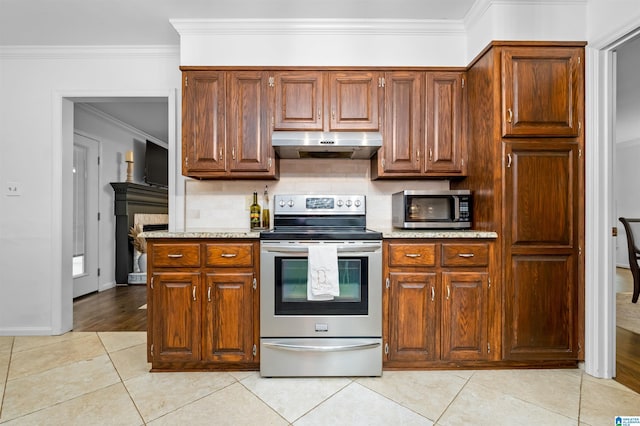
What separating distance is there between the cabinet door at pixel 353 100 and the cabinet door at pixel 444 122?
413 millimetres

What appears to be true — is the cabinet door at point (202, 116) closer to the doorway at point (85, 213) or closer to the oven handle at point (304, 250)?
the oven handle at point (304, 250)

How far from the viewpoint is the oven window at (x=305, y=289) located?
2.08 meters

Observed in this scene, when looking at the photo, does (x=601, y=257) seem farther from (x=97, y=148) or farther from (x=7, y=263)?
(x=97, y=148)

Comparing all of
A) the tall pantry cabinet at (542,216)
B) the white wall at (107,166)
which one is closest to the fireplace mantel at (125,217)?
the white wall at (107,166)

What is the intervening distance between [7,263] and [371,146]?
11.0 feet

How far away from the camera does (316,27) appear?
2.47 m

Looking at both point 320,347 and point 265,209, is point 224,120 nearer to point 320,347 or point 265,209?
point 265,209

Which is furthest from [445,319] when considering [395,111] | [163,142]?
[163,142]

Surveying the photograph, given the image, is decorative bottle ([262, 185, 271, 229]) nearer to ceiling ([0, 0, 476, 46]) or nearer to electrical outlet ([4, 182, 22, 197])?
ceiling ([0, 0, 476, 46])

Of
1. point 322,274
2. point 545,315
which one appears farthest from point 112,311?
point 545,315

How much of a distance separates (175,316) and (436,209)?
200cm

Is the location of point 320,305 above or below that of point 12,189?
below

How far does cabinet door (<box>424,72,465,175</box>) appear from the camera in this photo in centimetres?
248

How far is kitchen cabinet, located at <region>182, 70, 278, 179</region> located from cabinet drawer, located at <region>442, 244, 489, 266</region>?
1492 millimetres
